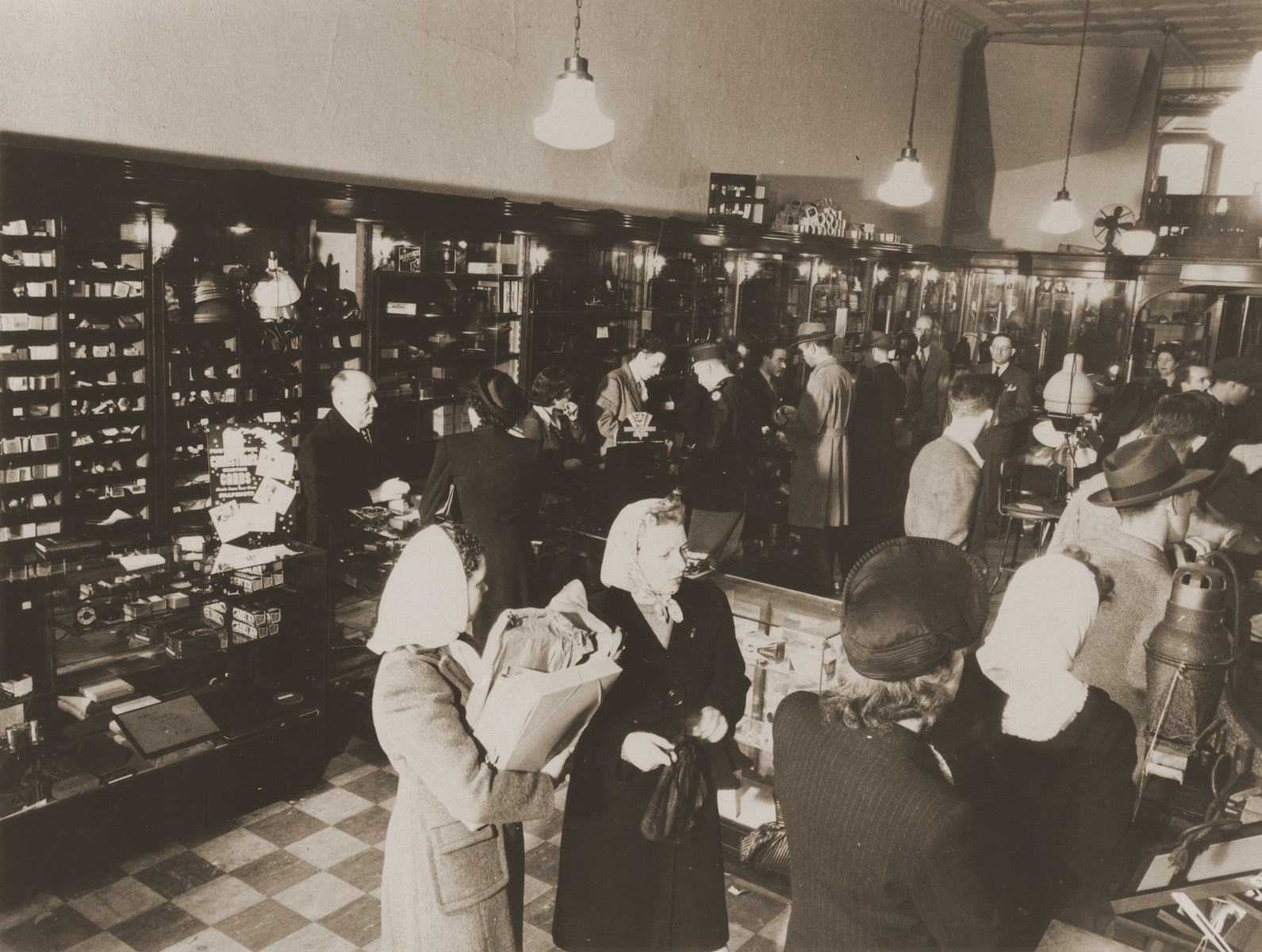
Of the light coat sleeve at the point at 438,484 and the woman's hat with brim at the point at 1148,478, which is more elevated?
the woman's hat with brim at the point at 1148,478

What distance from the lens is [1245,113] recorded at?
3.56m

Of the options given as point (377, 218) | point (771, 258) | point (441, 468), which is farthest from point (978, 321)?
point (441, 468)

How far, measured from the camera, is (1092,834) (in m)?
2.07

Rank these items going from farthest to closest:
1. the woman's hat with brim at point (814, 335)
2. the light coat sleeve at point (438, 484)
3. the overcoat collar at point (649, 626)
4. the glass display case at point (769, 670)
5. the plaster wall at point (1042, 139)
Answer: the plaster wall at point (1042, 139) < the woman's hat with brim at point (814, 335) < the light coat sleeve at point (438, 484) < the glass display case at point (769, 670) < the overcoat collar at point (649, 626)

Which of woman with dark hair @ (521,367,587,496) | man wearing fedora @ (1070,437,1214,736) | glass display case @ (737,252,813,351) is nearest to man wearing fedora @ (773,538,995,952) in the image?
man wearing fedora @ (1070,437,1214,736)

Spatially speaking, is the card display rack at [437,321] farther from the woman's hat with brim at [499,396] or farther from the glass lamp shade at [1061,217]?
the glass lamp shade at [1061,217]

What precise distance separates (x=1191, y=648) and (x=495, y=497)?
3167 mm

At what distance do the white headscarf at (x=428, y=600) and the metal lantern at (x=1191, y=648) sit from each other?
69.4 inches

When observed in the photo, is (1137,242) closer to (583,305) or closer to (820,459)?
(820,459)

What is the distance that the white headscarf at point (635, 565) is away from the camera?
2.72 metres

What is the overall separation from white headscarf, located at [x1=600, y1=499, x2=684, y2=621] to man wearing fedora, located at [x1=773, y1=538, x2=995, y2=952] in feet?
2.31

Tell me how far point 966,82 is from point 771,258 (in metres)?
5.98

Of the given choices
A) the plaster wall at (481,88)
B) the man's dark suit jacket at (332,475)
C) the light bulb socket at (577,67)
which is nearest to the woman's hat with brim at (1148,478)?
the light bulb socket at (577,67)

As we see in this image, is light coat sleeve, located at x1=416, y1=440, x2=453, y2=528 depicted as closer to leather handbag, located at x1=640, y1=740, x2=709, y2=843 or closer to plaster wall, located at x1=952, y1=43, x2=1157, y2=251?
leather handbag, located at x1=640, y1=740, x2=709, y2=843
